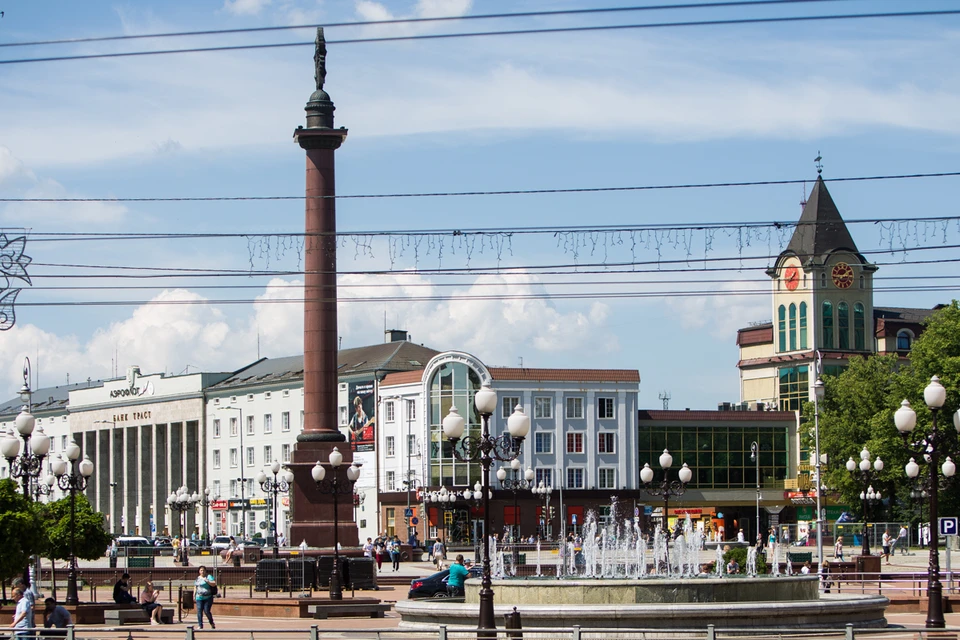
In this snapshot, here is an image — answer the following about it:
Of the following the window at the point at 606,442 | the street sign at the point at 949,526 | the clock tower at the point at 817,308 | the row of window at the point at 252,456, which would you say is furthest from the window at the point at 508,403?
the street sign at the point at 949,526

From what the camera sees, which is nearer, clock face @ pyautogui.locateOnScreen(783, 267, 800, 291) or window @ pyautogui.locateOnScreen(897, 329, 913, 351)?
clock face @ pyautogui.locateOnScreen(783, 267, 800, 291)

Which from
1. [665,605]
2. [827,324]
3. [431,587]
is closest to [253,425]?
[827,324]

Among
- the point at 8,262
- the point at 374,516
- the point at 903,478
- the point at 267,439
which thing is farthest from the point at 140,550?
the point at 8,262

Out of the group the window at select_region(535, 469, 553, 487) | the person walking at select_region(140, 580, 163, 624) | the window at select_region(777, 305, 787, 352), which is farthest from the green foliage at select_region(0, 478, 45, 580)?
the window at select_region(777, 305, 787, 352)

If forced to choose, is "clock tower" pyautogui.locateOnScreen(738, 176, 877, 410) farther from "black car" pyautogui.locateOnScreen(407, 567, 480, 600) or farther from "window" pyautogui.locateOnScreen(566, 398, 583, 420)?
"black car" pyautogui.locateOnScreen(407, 567, 480, 600)

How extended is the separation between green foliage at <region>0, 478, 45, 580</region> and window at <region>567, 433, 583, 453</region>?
→ 243ft

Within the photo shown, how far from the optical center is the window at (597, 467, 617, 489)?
10525 cm

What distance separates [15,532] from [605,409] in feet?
255

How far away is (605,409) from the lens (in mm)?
106938

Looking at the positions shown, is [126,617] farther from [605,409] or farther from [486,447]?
[605,409]

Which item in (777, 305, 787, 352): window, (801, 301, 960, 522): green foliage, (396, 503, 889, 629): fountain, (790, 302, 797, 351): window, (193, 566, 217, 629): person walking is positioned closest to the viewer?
(396, 503, 889, 629): fountain

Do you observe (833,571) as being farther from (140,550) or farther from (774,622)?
(140,550)

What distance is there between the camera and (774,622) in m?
26.4

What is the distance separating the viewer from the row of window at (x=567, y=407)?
4094 inches
